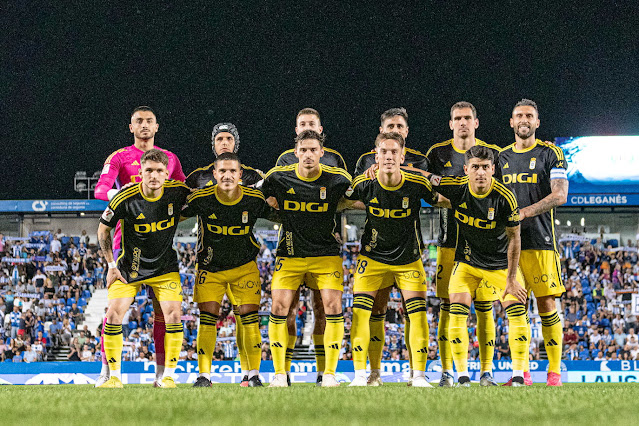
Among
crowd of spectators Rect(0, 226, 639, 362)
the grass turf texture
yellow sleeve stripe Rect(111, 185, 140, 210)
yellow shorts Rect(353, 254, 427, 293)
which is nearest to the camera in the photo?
the grass turf texture

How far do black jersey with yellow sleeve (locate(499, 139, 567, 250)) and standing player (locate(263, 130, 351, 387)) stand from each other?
71.5 inches

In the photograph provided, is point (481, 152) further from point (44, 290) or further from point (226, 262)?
point (44, 290)

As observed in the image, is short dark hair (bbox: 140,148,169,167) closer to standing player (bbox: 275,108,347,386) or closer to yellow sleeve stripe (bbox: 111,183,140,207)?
yellow sleeve stripe (bbox: 111,183,140,207)

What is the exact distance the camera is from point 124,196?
24.7 ft

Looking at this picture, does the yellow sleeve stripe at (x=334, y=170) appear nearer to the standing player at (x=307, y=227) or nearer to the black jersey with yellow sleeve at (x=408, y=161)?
the standing player at (x=307, y=227)

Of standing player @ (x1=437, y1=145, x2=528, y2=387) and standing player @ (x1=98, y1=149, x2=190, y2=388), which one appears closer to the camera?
standing player @ (x1=437, y1=145, x2=528, y2=387)

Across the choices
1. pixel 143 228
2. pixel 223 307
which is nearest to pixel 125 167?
pixel 143 228

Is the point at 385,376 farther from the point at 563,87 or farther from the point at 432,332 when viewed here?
the point at 563,87

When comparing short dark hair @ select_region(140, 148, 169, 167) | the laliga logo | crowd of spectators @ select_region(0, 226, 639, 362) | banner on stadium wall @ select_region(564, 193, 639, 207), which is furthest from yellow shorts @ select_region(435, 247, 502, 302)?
the laliga logo

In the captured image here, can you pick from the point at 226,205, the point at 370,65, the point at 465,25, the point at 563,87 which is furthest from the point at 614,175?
the point at 226,205

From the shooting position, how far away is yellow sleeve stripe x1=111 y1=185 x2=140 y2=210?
7488 mm

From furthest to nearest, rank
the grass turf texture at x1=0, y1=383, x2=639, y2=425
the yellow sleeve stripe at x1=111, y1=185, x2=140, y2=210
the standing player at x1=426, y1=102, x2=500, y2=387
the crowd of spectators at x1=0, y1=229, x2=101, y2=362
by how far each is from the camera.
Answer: the crowd of spectators at x1=0, y1=229, x2=101, y2=362
the standing player at x1=426, y1=102, x2=500, y2=387
the yellow sleeve stripe at x1=111, y1=185, x2=140, y2=210
the grass turf texture at x1=0, y1=383, x2=639, y2=425

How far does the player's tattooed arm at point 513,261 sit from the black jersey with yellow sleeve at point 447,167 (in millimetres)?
882

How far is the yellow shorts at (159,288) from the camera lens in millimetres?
7543
